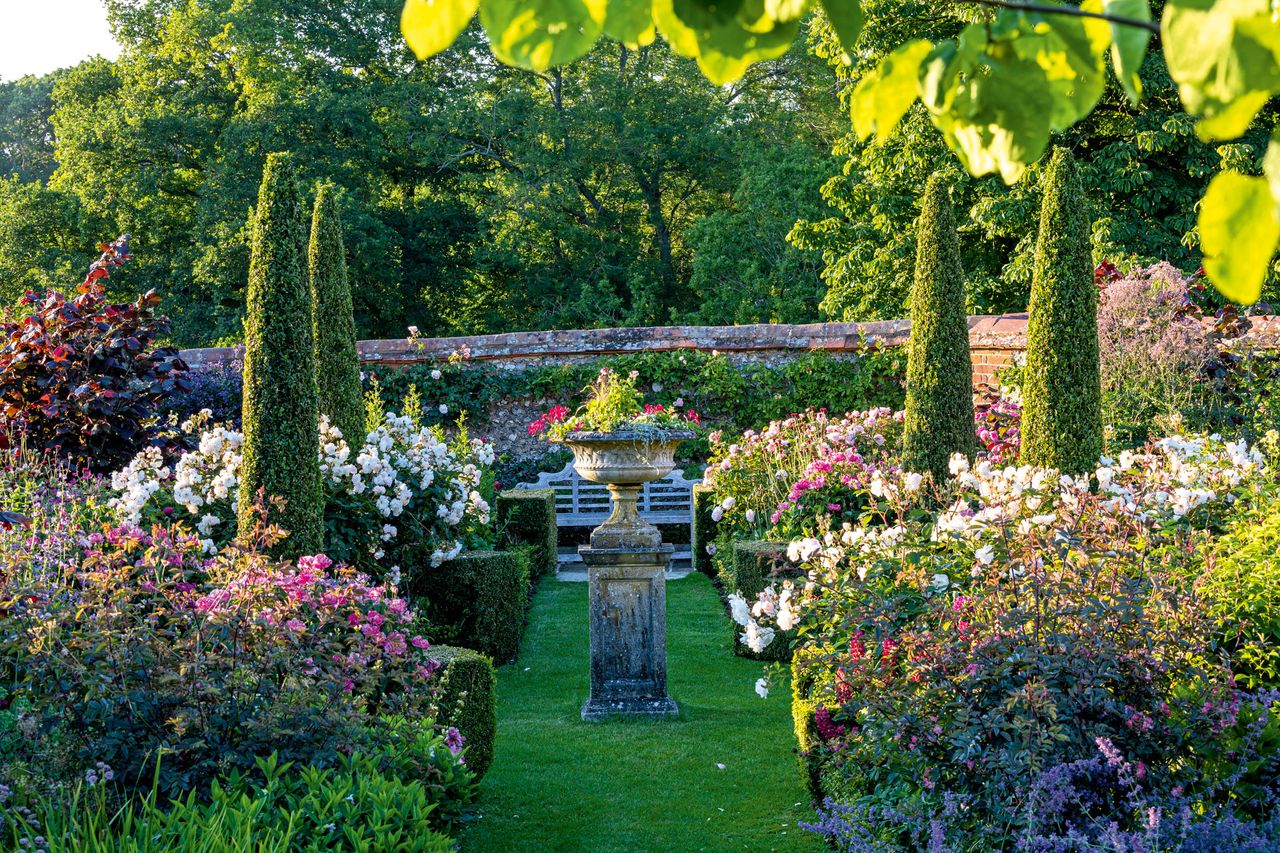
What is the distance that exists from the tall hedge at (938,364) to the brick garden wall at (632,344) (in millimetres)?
4157

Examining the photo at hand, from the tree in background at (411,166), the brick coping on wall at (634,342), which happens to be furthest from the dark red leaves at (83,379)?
the tree in background at (411,166)

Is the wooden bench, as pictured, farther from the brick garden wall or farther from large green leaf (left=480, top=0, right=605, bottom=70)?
large green leaf (left=480, top=0, right=605, bottom=70)

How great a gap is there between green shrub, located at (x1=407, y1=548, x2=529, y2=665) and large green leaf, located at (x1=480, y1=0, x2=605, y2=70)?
6.56 m

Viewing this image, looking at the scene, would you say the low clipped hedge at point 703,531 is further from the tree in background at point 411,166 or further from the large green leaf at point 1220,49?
the large green leaf at point 1220,49

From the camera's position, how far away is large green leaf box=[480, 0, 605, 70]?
1.02m

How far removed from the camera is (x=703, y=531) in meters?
10.7

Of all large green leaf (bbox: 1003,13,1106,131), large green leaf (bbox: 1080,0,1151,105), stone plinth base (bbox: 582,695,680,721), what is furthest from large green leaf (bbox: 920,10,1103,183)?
stone plinth base (bbox: 582,695,680,721)

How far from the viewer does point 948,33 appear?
14.0 m

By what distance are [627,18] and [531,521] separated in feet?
30.8

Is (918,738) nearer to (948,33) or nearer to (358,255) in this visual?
(948,33)

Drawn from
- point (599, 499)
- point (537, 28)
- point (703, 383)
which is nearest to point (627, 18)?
point (537, 28)

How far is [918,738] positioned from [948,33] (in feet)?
40.4

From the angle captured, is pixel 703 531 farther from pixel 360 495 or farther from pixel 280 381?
pixel 280 381

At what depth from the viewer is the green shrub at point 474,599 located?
7.43 m
